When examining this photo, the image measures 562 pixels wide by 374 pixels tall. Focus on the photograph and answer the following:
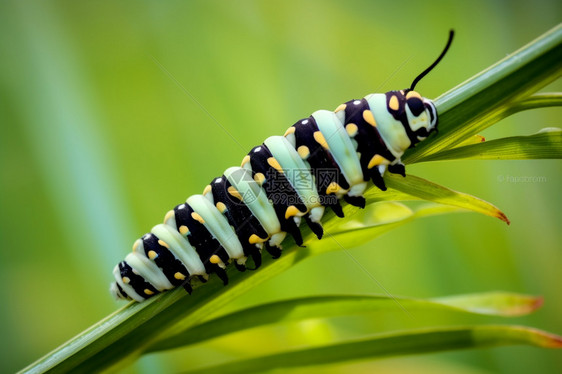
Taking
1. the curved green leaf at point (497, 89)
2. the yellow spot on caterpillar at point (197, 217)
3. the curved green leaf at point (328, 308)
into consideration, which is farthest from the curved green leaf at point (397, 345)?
the curved green leaf at point (497, 89)

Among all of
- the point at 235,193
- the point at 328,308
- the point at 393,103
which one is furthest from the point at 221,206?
the point at 393,103

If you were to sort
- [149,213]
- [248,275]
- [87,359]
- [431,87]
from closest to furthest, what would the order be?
[87,359], [248,275], [149,213], [431,87]

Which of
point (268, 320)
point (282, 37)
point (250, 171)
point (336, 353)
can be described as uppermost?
point (282, 37)

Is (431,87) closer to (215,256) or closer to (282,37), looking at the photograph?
(282,37)

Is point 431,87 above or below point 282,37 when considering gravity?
below

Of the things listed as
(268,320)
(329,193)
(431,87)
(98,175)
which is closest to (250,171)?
(329,193)

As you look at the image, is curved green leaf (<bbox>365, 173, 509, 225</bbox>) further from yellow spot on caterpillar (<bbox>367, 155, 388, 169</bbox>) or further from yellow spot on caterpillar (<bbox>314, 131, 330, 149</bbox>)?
yellow spot on caterpillar (<bbox>314, 131, 330, 149</bbox>)

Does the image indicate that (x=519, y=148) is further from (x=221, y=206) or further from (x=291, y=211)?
(x=221, y=206)
